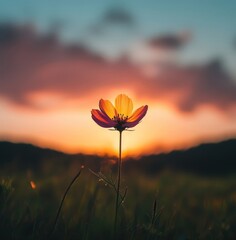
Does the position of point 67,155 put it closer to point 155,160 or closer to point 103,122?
point 103,122

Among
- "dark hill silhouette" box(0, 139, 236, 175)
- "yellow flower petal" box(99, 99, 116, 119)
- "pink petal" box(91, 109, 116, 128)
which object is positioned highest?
"dark hill silhouette" box(0, 139, 236, 175)

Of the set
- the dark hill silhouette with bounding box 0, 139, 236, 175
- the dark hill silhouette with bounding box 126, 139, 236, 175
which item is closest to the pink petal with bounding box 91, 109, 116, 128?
the dark hill silhouette with bounding box 0, 139, 236, 175

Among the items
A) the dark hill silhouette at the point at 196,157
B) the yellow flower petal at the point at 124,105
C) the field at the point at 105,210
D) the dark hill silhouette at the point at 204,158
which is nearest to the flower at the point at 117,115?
the yellow flower petal at the point at 124,105

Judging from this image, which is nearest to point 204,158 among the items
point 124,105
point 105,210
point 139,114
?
point 105,210

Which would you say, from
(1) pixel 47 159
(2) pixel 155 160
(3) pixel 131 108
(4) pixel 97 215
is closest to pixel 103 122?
(3) pixel 131 108

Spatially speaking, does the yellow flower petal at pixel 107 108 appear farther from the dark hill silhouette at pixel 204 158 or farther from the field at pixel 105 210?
the dark hill silhouette at pixel 204 158

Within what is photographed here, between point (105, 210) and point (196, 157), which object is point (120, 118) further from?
point (196, 157)

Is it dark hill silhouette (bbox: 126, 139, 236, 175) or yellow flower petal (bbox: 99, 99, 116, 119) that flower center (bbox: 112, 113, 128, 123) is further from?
dark hill silhouette (bbox: 126, 139, 236, 175)
